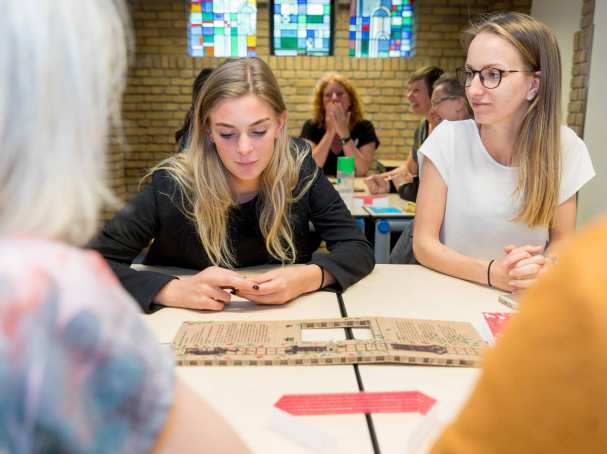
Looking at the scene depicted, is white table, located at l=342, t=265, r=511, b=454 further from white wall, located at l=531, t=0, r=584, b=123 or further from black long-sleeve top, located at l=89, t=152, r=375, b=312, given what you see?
white wall, located at l=531, t=0, r=584, b=123

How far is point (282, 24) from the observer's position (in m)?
6.19

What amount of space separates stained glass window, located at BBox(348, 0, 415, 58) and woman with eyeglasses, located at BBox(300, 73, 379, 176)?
1453mm

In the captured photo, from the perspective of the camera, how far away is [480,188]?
1.86m

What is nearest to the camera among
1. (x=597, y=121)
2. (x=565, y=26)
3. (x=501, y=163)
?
(x=501, y=163)

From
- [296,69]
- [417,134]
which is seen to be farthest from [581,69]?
[296,69]

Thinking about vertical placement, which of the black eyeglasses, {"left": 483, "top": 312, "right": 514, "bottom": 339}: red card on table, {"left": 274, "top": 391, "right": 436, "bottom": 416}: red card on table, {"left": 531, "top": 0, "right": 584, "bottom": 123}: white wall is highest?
{"left": 531, "top": 0, "right": 584, "bottom": 123}: white wall

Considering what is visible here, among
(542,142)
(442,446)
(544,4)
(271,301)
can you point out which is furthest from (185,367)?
(544,4)

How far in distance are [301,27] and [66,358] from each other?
6.32 meters

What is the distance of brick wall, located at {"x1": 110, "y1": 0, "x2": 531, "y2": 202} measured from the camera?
6.10 metres

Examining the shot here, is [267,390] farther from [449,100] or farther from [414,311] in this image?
[449,100]

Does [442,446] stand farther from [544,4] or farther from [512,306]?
[544,4]

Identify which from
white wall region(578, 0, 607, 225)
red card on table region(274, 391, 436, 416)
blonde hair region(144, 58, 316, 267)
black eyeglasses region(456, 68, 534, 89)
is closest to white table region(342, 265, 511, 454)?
red card on table region(274, 391, 436, 416)

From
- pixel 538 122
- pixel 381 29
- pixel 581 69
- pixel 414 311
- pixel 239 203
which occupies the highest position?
pixel 381 29

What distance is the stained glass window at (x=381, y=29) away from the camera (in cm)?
614
